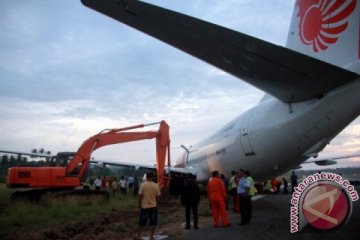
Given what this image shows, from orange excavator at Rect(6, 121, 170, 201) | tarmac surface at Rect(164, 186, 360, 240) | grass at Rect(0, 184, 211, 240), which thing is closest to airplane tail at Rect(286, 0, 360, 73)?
tarmac surface at Rect(164, 186, 360, 240)

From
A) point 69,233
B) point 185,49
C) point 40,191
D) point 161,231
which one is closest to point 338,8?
point 185,49

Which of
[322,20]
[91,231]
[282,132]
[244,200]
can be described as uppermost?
[322,20]

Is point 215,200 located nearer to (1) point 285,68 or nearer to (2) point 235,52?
(1) point 285,68

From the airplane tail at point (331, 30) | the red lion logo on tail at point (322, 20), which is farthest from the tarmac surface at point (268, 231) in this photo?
the red lion logo on tail at point (322, 20)

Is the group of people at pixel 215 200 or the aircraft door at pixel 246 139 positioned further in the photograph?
the aircraft door at pixel 246 139

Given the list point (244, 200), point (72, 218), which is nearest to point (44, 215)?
point (72, 218)

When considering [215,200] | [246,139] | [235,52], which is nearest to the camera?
[235,52]

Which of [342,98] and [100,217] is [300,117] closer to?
[342,98]

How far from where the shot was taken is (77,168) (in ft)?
55.7

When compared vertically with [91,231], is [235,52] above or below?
above

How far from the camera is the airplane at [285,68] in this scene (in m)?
6.13

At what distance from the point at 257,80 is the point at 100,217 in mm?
7088

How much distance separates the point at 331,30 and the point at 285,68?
9.39 feet

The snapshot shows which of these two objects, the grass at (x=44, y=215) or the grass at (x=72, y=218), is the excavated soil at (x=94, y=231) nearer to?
the grass at (x=72, y=218)
